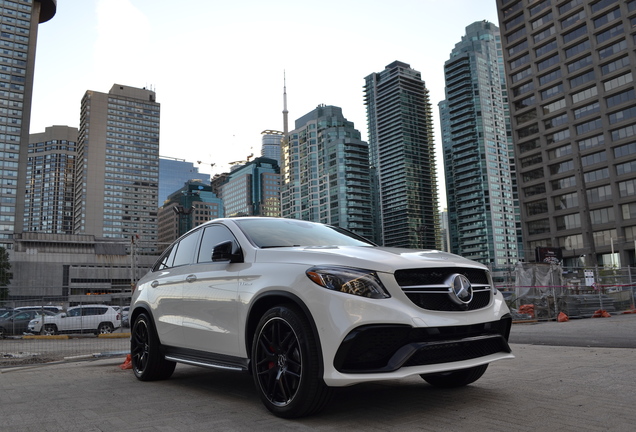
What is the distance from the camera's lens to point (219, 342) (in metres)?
4.30

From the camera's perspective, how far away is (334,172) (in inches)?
6703

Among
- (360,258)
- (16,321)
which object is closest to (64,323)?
(16,321)

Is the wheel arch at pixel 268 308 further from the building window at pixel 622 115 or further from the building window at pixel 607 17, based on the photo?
the building window at pixel 607 17

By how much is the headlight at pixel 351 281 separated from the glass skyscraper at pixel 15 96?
14551 cm

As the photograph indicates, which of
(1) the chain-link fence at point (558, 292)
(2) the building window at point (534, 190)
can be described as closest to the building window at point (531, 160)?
(2) the building window at point (534, 190)

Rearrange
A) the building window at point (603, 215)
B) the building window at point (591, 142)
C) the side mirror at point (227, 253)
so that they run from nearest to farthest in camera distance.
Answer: the side mirror at point (227, 253)
the building window at point (603, 215)
the building window at point (591, 142)

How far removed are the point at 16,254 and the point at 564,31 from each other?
8711cm

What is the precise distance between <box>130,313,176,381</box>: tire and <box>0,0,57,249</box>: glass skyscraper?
14233 centimetres

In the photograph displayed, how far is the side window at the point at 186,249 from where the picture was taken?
17.6 ft

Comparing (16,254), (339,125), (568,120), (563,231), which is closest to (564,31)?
(568,120)

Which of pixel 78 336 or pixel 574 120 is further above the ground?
pixel 574 120

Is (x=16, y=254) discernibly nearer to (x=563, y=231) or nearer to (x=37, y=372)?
(x=37, y=372)

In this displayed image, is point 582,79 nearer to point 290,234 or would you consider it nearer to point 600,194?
→ point 600,194

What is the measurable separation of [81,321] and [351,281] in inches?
587
